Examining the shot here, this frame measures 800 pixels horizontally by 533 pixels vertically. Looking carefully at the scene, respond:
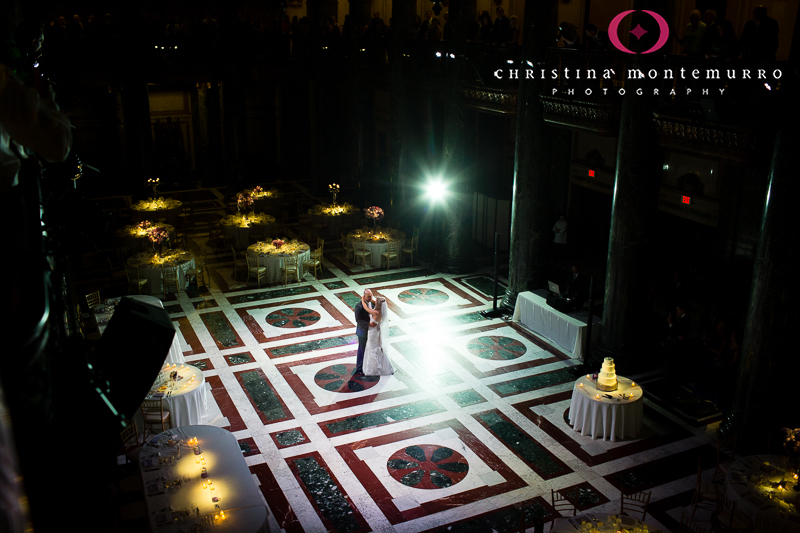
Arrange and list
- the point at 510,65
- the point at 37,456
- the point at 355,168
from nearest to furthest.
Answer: the point at 37,456 → the point at 510,65 → the point at 355,168

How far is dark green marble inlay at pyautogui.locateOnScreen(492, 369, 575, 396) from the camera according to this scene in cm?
1076

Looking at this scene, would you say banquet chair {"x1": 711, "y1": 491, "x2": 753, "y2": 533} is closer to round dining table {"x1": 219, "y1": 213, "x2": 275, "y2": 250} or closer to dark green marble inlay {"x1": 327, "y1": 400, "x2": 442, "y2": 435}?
dark green marble inlay {"x1": 327, "y1": 400, "x2": 442, "y2": 435}

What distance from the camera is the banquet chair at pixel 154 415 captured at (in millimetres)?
8953

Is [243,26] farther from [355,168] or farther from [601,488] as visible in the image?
[601,488]

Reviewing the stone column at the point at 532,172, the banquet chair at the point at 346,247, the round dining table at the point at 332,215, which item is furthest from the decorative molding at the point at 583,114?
the round dining table at the point at 332,215

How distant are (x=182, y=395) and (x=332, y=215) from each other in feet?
32.5

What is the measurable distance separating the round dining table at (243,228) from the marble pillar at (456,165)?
4653 millimetres

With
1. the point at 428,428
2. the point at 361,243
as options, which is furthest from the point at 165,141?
the point at 428,428

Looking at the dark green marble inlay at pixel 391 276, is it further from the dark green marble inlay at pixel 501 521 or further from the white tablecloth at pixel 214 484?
the dark green marble inlay at pixel 501 521

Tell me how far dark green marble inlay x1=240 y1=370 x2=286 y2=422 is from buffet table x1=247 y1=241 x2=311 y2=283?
4338 millimetres

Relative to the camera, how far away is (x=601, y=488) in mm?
8406

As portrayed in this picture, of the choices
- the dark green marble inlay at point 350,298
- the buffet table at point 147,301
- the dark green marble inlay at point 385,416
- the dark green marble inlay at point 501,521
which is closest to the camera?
the dark green marble inlay at point 501,521

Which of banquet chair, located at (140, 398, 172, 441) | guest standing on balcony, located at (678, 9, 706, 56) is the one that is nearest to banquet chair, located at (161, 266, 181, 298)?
banquet chair, located at (140, 398, 172, 441)

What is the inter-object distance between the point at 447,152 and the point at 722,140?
23.0 feet
